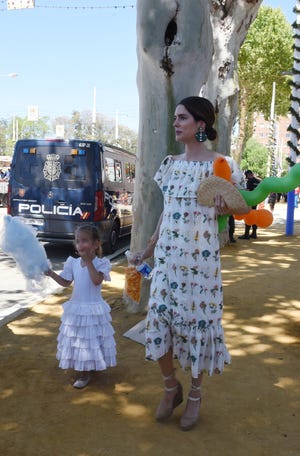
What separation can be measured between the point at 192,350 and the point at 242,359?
1.51m

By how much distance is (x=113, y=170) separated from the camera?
10734 mm

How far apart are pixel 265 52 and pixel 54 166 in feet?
95.6

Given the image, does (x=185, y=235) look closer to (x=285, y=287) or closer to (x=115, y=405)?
(x=115, y=405)

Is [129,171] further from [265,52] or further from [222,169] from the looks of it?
[265,52]

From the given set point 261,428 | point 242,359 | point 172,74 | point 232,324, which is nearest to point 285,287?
point 232,324

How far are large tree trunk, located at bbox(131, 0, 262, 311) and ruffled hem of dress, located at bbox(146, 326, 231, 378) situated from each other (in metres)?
2.34

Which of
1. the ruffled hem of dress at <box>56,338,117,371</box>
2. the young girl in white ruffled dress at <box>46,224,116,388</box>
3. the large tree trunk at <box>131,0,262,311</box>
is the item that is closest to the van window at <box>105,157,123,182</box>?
the large tree trunk at <box>131,0,262,311</box>

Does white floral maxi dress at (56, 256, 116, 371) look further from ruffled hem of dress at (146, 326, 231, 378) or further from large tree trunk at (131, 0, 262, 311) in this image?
large tree trunk at (131, 0, 262, 311)

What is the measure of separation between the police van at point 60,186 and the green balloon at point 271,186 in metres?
6.93

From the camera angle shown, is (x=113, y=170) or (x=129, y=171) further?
(x=129, y=171)

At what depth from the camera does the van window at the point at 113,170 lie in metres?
10.3

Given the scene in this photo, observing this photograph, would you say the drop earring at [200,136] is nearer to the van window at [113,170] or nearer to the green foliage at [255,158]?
the van window at [113,170]

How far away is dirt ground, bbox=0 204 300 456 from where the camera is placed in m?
2.92

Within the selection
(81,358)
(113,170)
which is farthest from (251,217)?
(113,170)
